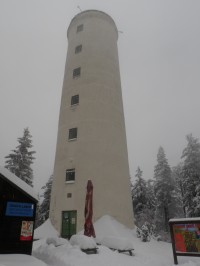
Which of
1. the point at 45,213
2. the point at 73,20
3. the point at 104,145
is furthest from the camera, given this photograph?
the point at 45,213

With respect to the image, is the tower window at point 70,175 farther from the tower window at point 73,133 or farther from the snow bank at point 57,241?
the snow bank at point 57,241

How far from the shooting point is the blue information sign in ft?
40.1

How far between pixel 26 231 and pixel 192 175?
78.8ft

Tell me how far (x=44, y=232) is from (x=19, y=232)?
9.31 m

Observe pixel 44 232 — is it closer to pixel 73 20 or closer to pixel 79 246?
pixel 79 246

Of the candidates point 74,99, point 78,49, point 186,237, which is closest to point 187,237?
point 186,237

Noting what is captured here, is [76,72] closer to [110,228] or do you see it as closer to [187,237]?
A: [110,228]

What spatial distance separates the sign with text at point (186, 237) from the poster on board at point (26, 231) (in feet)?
21.7

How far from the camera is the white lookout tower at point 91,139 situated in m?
21.2

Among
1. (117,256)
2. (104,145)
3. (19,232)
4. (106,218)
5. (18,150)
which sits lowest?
(117,256)

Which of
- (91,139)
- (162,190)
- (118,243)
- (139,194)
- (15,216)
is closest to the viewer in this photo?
(15,216)

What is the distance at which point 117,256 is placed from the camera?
40.4 ft

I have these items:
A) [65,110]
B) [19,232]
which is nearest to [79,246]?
[19,232]

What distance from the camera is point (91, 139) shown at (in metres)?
23.1
